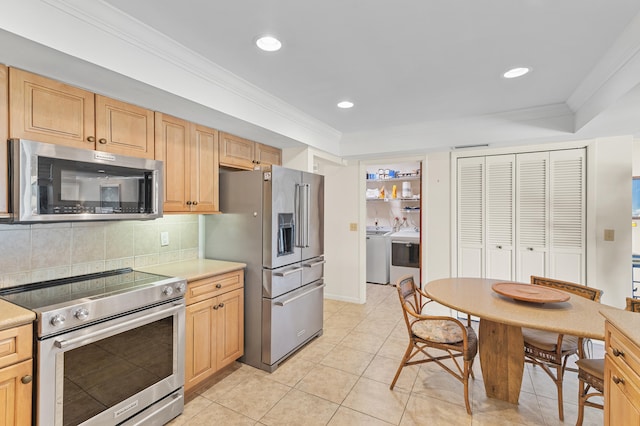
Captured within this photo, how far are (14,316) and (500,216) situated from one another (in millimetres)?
4186

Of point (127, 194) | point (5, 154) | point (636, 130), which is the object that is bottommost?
point (127, 194)

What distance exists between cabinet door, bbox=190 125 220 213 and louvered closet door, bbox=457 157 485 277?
9.51ft

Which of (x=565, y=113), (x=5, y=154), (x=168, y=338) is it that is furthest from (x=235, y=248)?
(x=565, y=113)

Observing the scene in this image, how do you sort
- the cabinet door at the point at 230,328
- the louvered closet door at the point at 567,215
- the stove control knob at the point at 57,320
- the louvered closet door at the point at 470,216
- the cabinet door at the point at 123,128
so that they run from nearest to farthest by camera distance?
the stove control knob at the point at 57,320 → the cabinet door at the point at 123,128 → the cabinet door at the point at 230,328 → the louvered closet door at the point at 567,215 → the louvered closet door at the point at 470,216

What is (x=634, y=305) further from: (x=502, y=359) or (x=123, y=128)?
(x=123, y=128)

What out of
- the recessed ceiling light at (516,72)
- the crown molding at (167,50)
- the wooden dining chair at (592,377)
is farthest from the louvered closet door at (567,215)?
the crown molding at (167,50)

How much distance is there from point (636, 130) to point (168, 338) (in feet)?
14.4

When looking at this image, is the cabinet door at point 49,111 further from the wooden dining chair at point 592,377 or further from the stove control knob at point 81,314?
the wooden dining chair at point 592,377

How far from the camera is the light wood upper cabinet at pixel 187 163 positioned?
2314 millimetres

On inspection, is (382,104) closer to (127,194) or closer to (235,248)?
(235,248)

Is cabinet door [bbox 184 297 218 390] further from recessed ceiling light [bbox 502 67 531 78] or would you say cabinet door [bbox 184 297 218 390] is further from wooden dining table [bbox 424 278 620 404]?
recessed ceiling light [bbox 502 67 531 78]

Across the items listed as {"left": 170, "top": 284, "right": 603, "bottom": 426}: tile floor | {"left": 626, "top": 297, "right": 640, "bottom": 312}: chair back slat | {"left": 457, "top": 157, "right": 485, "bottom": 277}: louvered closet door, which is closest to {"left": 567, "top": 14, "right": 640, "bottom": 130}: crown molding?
{"left": 457, "top": 157, "right": 485, "bottom": 277}: louvered closet door

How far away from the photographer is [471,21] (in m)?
1.68

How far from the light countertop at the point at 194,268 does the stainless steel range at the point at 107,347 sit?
183 mm
